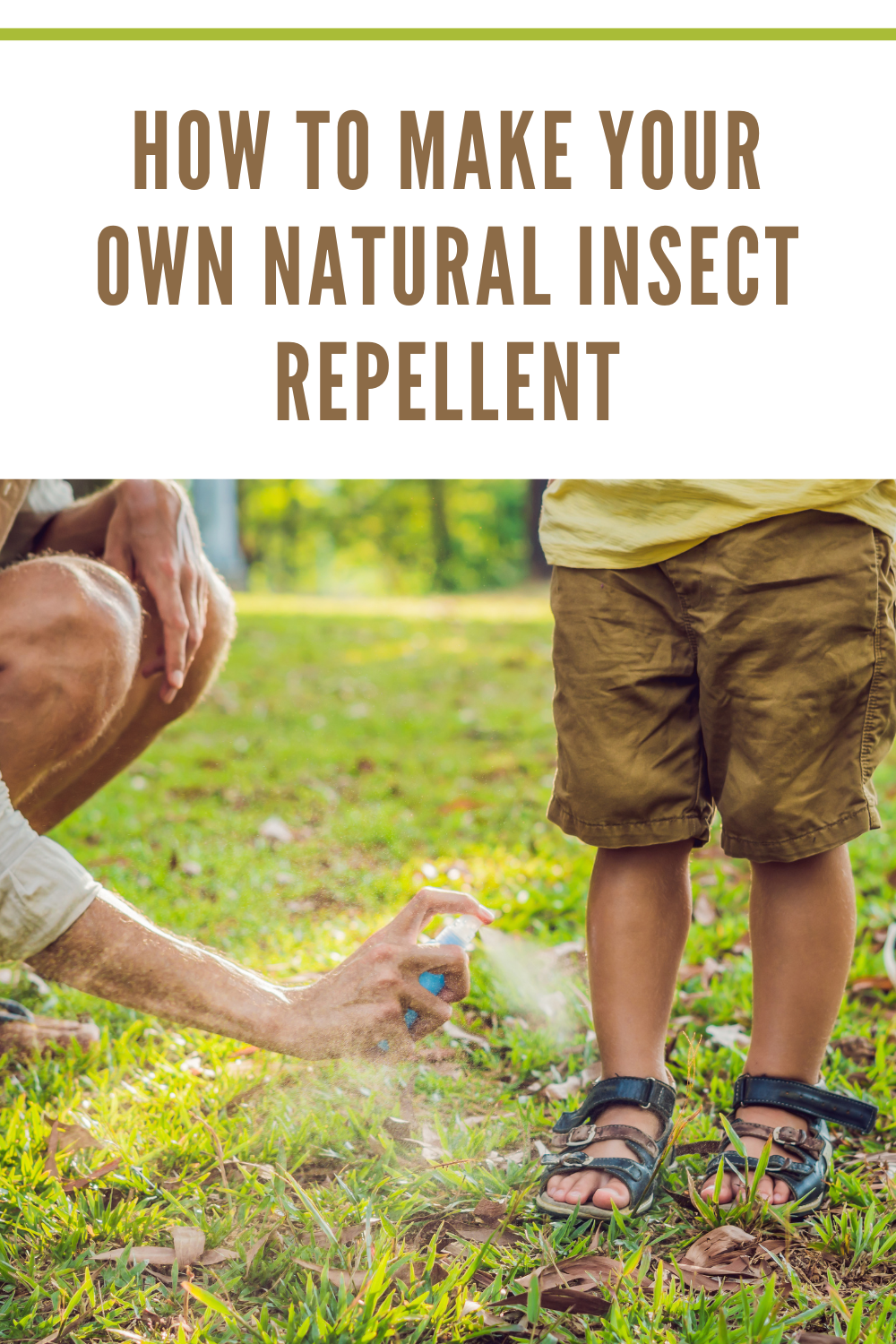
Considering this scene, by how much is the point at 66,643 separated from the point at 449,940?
0.68 metres

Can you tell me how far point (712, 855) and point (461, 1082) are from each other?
132 cm

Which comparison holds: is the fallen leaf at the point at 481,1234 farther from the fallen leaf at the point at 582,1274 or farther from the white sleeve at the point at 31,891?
the white sleeve at the point at 31,891

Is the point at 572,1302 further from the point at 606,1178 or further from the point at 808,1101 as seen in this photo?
the point at 808,1101

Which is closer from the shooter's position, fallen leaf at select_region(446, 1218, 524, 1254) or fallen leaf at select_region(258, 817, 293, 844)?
fallen leaf at select_region(446, 1218, 524, 1254)

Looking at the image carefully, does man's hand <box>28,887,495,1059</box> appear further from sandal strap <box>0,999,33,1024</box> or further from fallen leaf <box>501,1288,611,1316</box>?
sandal strap <box>0,999,33,1024</box>

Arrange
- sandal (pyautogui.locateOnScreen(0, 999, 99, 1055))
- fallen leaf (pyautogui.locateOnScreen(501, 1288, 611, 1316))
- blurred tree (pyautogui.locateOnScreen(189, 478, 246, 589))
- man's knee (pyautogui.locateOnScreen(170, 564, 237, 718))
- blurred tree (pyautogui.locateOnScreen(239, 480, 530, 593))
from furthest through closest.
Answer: blurred tree (pyautogui.locateOnScreen(239, 480, 530, 593)), blurred tree (pyautogui.locateOnScreen(189, 478, 246, 589)), man's knee (pyautogui.locateOnScreen(170, 564, 237, 718)), sandal (pyautogui.locateOnScreen(0, 999, 99, 1055)), fallen leaf (pyautogui.locateOnScreen(501, 1288, 611, 1316))

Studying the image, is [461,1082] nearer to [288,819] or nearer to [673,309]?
[673,309]

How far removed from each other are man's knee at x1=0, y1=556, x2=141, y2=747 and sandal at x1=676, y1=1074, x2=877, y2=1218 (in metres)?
1.03

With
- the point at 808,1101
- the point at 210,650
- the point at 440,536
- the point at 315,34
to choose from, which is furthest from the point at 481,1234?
the point at 440,536

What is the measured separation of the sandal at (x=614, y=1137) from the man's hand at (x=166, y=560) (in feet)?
2.99

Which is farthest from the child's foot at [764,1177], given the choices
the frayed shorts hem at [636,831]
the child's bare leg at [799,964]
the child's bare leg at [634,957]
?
the frayed shorts hem at [636,831]

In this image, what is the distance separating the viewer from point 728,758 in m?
1.67

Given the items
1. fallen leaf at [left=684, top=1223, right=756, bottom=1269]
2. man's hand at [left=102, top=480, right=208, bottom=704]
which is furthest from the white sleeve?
fallen leaf at [left=684, top=1223, right=756, bottom=1269]

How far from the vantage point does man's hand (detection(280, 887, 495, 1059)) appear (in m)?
1.34
